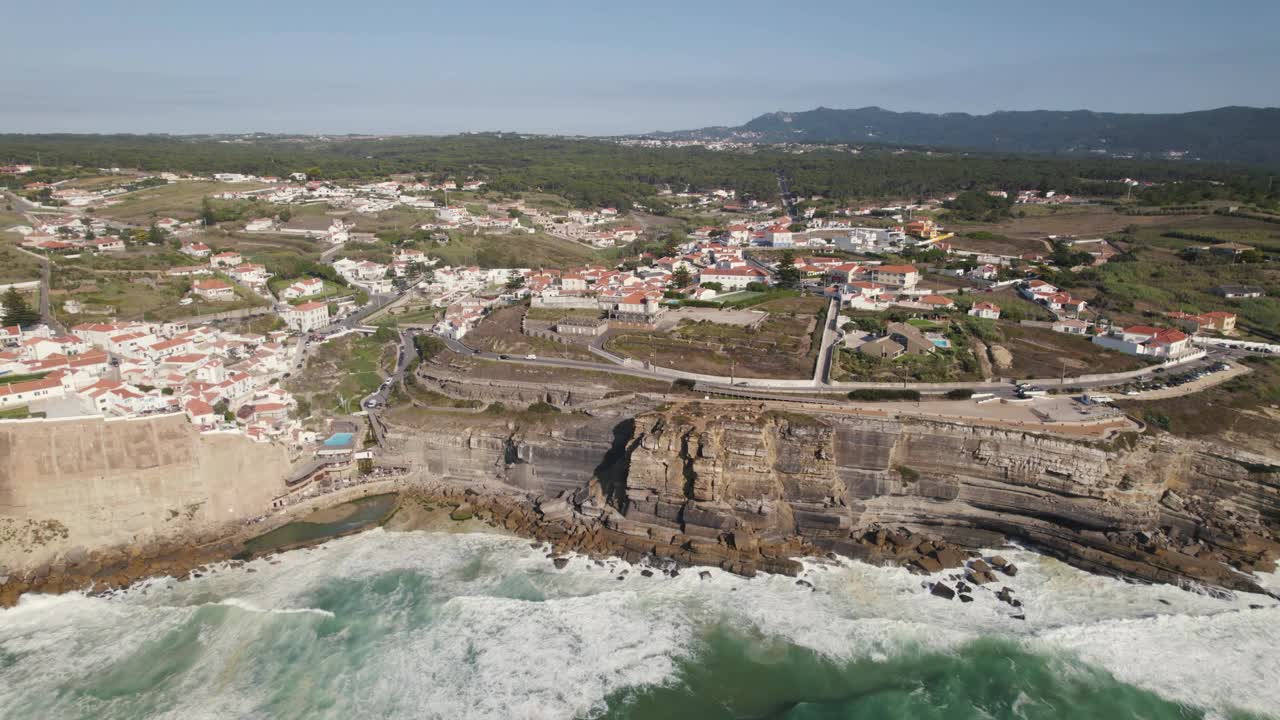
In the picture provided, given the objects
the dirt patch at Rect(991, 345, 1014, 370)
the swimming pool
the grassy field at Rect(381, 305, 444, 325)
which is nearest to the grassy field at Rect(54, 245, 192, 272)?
the grassy field at Rect(381, 305, 444, 325)

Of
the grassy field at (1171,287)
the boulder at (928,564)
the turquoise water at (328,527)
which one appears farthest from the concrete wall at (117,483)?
the grassy field at (1171,287)

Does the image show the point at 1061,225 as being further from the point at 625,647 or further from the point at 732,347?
the point at 625,647

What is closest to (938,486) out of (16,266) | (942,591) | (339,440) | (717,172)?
(942,591)

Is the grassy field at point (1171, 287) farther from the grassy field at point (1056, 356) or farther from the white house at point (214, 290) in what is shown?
the white house at point (214, 290)

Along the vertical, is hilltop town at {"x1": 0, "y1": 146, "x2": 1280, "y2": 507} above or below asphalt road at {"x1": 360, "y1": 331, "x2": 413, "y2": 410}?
above

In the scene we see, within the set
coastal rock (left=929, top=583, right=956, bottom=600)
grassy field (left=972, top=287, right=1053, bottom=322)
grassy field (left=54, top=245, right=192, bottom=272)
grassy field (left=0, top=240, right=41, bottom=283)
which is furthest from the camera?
grassy field (left=54, top=245, right=192, bottom=272)

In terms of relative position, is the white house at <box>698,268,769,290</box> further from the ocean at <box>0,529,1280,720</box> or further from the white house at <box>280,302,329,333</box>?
the ocean at <box>0,529,1280,720</box>
